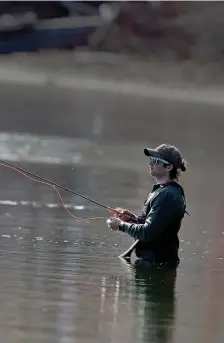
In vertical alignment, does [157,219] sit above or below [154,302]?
above

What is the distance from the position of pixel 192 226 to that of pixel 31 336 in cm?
671

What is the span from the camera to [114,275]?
1079 cm

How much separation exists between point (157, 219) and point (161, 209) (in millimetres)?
94

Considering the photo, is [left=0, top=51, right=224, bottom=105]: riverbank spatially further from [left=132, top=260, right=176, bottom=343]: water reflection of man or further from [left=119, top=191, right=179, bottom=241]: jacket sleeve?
[left=119, top=191, right=179, bottom=241]: jacket sleeve

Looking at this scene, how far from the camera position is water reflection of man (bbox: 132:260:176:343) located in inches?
346

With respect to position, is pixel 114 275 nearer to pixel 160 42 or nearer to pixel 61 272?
pixel 61 272

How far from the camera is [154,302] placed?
9797 millimetres

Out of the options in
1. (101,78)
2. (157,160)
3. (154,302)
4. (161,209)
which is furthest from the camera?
(101,78)

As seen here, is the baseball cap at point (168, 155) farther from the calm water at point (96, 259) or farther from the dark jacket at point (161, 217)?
the calm water at point (96, 259)

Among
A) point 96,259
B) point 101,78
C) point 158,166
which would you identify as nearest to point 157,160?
point 158,166

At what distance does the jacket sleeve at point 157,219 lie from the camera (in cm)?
1064

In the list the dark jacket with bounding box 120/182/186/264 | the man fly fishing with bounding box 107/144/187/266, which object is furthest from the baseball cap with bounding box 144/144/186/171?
the dark jacket with bounding box 120/182/186/264

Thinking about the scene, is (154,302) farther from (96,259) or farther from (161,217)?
(96,259)

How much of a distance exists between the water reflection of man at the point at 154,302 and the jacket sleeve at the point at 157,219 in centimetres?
39
